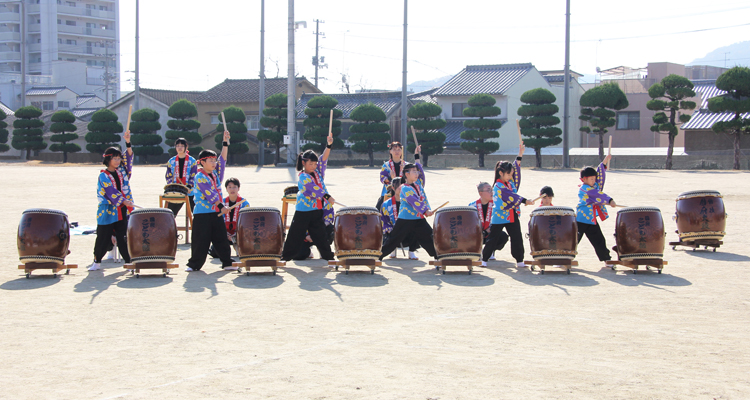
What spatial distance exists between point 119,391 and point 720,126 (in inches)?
1330

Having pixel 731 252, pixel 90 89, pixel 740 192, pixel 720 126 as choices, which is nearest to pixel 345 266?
pixel 731 252

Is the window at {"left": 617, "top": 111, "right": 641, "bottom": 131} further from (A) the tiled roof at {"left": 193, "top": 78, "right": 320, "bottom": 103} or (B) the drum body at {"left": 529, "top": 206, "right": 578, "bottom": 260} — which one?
(B) the drum body at {"left": 529, "top": 206, "right": 578, "bottom": 260}

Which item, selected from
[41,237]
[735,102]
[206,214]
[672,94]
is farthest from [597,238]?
[672,94]

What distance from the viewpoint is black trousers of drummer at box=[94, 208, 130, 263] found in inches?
337

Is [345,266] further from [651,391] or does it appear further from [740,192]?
[740,192]

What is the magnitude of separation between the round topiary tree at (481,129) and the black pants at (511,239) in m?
29.5

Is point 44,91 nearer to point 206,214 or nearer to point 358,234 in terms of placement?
→ point 206,214

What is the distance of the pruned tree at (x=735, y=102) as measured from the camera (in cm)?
3180

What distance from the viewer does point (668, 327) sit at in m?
5.73

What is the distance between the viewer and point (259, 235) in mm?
8203

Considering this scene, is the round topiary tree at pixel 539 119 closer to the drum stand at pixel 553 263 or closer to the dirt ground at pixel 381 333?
the dirt ground at pixel 381 333

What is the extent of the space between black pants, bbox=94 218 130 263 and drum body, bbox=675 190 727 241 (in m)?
7.58

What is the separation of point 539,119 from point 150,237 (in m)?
31.0

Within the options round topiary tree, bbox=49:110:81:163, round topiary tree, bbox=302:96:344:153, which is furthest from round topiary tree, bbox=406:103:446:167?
round topiary tree, bbox=49:110:81:163
